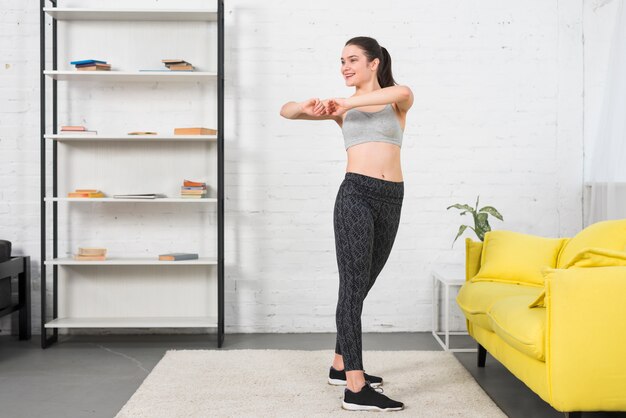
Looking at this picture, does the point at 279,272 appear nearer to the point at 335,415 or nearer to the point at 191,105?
the point at 191,105

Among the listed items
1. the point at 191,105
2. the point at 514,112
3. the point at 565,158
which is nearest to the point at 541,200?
the point at 565,158

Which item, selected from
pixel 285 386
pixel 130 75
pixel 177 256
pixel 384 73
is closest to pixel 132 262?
pixel 177 256

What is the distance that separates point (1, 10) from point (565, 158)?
153 inches

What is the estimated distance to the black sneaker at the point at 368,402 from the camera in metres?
2.72

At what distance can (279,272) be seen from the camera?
14.6 ft

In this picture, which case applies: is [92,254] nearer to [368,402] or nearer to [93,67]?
[93,67]

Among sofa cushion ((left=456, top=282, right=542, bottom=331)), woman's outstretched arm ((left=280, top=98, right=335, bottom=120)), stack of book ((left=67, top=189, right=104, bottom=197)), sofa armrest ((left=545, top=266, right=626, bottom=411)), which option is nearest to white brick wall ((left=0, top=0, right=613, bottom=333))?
stack of book ((left=67, top=189, right=104, bottom=197))

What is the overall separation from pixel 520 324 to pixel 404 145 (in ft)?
6.95

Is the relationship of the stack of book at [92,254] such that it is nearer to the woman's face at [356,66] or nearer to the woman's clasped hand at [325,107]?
the woman's clasped hand at [325,107]

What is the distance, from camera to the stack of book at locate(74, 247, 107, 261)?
4.03 m

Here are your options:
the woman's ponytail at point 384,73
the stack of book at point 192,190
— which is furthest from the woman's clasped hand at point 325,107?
the stack of book at point 192,190

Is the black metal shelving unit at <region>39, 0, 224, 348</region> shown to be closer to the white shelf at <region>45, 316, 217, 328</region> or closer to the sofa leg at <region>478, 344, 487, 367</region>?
the white shelf at <region>45, 316, 217, 328</region>

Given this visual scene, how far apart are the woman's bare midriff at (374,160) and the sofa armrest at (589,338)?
87 centimetres

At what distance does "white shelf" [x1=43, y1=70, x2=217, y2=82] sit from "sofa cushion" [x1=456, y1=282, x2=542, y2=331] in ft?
6.43
